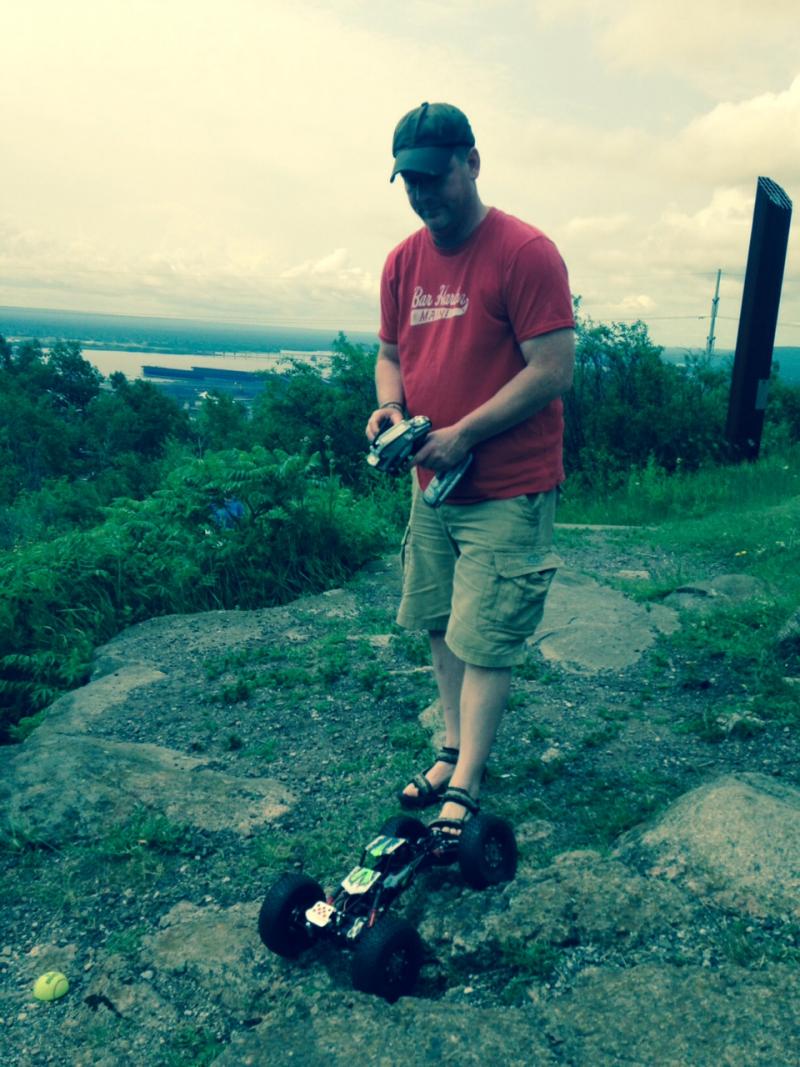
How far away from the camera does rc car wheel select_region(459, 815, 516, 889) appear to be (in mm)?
2525

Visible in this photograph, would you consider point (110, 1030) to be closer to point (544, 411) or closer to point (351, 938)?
point (351, 938)

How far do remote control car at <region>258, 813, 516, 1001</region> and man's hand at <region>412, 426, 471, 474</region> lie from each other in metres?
1.06

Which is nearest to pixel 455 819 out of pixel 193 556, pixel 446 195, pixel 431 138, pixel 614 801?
pixel 614 801

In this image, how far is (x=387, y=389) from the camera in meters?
3.12

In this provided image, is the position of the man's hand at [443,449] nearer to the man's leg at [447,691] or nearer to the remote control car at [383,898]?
the man's leg at [447,691]

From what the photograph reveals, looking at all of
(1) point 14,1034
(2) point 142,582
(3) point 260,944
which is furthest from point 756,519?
(1) point 14,1034

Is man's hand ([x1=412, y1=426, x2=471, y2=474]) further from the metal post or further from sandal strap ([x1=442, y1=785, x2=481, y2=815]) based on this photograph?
the metal post

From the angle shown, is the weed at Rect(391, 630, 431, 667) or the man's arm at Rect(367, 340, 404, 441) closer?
the man's arm at Rect(367, 340, 404, 441)

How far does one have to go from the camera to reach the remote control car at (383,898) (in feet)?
7.25

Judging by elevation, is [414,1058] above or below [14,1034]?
above

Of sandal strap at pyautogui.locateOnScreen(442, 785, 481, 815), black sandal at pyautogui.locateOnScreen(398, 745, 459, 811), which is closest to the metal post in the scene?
black sandal at pyautogui.locateOnScreen(398, 745, 459, 811)

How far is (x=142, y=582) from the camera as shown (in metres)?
6.07

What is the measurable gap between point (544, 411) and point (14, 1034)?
7.50ft

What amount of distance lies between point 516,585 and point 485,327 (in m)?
0.79
